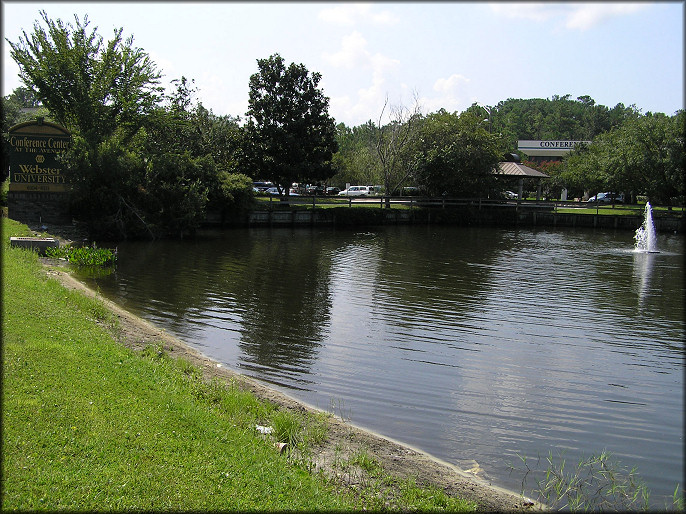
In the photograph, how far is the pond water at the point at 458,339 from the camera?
9.00m

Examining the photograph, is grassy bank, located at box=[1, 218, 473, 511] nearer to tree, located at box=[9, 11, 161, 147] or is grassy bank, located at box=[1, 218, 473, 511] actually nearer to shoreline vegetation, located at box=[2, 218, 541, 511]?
shoreline vegetation, located at box=[2, 218, 541, 511]

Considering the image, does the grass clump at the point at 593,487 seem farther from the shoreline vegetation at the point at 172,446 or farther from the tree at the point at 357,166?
the tree at the point at 357,166

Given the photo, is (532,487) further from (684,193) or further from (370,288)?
(684,193)

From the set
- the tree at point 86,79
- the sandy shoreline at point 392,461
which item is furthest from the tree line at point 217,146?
the sandy shoreline at point 392,461

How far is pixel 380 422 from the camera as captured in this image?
925cm

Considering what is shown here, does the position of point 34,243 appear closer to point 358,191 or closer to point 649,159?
point 358,191

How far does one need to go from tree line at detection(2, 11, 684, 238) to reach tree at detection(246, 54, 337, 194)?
87mm

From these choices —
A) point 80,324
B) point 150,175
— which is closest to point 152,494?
point 80,324

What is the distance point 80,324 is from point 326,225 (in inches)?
1514

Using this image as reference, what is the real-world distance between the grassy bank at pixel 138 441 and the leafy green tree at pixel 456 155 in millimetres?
47811

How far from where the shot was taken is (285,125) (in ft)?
153

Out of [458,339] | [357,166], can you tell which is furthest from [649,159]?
[458,339]

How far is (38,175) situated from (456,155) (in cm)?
3668

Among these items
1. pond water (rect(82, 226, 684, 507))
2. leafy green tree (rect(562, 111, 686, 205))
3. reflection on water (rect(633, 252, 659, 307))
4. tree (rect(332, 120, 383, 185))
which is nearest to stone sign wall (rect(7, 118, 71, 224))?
pond water (rect(82, 226, 684, 507))
